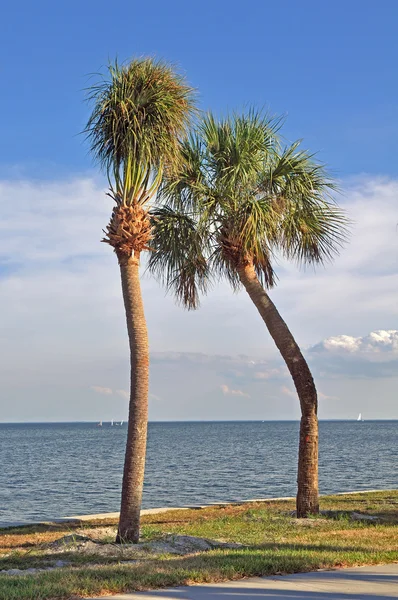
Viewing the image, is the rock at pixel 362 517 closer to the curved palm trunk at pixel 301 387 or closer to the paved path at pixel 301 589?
the curved palm trunk at pixel 301 387

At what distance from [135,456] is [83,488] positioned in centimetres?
2599

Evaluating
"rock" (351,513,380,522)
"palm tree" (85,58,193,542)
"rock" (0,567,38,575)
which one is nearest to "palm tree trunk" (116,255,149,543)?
"palm tree" (85,58,193,542)

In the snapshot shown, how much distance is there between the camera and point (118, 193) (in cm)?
1337

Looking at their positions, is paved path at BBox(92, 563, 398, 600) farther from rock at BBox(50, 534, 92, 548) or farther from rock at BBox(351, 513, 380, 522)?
rock at BBox(351, 513, 380, 522)

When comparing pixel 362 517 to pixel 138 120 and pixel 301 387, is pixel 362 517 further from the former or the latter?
pixel 138 120

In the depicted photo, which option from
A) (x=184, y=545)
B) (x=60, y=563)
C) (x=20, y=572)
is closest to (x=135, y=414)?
(x=184, y=545)

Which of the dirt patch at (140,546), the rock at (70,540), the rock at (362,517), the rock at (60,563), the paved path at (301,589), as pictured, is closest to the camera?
the paved path at (301,589)

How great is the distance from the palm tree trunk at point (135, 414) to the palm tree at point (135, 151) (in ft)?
0.06

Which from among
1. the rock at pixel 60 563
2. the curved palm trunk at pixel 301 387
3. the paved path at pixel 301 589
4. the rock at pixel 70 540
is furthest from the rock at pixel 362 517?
the rock at pixel 60 563

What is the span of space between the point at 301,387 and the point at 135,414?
493 cm

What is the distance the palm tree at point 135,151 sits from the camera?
503 inches

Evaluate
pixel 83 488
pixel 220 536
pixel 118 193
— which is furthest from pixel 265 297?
pixel 83 488

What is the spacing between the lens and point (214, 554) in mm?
9969

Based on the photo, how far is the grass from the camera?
26.0 ft
